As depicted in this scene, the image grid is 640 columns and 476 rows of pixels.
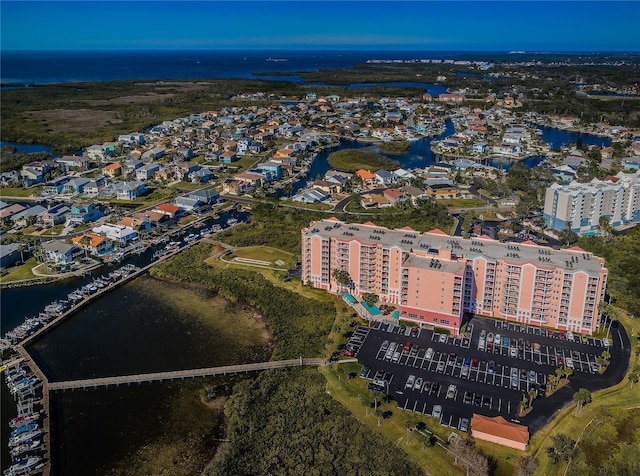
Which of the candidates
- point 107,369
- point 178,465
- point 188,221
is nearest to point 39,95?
point 188,221

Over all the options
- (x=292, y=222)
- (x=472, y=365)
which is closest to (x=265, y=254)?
(x=292, y=222)

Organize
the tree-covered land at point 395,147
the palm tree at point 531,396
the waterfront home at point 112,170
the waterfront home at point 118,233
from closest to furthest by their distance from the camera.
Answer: the palm tree at point 531,396
the waterfront home at point 118,233
the waterfront home at point 112,170
the tree-covered land at point 395,147

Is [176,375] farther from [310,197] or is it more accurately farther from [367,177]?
[367,177]

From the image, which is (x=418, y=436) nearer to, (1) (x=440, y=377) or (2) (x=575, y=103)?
(1) (x=440, y=377)

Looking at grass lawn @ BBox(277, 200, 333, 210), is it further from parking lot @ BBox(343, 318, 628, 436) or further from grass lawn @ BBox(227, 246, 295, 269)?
parking lot @ BBox(343, 318, 628, 436)

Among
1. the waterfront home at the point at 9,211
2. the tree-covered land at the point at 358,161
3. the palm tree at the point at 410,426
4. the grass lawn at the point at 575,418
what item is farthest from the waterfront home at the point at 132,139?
the grass lawn at the point at 575,418

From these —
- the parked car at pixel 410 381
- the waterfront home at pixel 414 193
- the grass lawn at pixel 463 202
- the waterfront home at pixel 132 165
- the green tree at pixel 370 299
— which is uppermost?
the waterfront home at pixel 132 165

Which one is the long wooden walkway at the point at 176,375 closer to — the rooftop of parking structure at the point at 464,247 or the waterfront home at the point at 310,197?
the rooftop of parking structure at the point at 464,247
